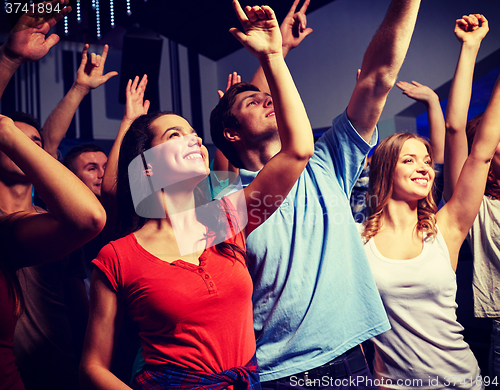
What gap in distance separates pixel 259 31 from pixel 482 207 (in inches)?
49.6

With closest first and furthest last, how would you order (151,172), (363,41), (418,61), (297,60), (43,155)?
(43,155), (151,172), (418,61), (363,41), (297,60)

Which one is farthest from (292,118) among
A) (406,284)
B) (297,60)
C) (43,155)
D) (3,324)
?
(297,60)

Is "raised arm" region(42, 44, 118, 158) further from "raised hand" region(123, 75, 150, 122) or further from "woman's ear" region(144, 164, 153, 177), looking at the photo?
"woman's ear" region(144, 164, 153, 177)

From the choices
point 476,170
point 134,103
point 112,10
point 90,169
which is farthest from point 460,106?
point 112,10

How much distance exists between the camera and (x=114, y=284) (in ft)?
2.92

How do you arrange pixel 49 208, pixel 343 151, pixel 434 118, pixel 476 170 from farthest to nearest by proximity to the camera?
1. pixel 434 118
2. pixel 476 170
3. pixel 343 151
4. pixel 49 208

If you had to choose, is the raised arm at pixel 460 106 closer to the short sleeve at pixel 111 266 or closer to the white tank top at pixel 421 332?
the white tank top at pixel 421 332

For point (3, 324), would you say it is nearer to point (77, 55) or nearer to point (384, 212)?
point (384, 212)

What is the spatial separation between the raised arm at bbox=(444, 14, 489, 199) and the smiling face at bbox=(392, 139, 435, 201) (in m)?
0.09

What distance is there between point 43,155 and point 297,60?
334cm

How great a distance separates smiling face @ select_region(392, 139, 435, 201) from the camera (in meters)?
1.45

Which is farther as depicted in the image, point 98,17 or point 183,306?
point 98,17

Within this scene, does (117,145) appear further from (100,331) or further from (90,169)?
(100,331)

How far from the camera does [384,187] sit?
59.1 inches
